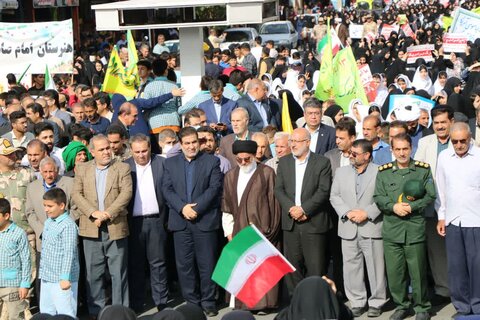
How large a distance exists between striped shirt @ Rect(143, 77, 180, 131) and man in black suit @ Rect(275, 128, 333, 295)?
3196mm

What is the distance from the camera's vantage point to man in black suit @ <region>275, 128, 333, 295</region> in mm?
10281

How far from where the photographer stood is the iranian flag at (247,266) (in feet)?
26.6

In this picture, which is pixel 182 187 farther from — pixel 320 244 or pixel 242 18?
pixel 242 18

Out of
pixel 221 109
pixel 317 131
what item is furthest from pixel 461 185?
pixel 221 109

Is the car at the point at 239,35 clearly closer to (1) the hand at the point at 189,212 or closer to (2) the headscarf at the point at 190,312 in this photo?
(1) the hand at the point at 189,212

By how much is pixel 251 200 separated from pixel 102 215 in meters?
1.46

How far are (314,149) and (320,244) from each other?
4.72ft

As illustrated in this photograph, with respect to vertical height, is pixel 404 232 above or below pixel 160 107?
below

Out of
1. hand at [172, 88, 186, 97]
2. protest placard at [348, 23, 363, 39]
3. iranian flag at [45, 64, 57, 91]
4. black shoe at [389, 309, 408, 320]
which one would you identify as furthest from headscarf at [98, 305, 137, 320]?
protest placard at [348, 23, 363, 39]

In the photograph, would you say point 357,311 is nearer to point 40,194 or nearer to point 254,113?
point 40,194

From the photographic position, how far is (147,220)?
420 inches

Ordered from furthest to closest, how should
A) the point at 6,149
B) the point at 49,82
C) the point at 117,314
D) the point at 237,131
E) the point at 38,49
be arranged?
the point at 38,49 → the point at 49,82 → the point at 237,131 → the point at 6,149 → the point at 117,314

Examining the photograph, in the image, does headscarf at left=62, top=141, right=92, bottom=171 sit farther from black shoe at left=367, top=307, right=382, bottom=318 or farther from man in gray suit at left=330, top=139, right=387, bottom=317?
black shoe at left=367, top=307, right=382, bottom=318

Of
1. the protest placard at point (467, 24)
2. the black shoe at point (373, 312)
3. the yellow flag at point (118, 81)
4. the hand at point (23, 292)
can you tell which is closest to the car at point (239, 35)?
the protest placard at point (467, 24)
